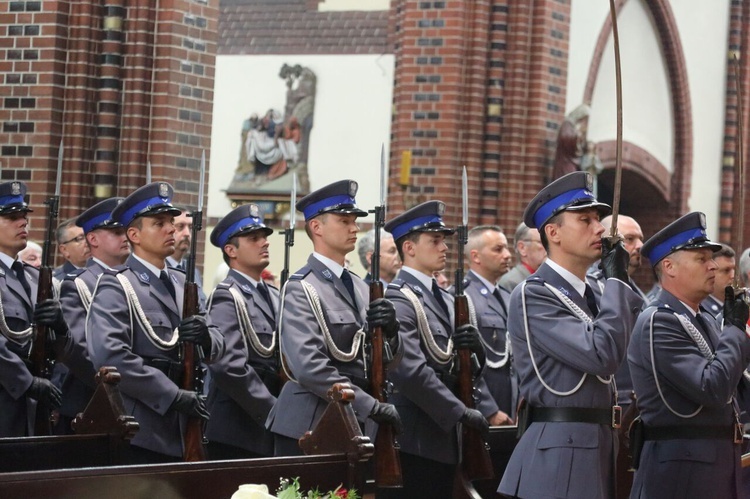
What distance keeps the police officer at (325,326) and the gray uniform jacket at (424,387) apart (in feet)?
0.91

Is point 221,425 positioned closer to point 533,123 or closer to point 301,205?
point 301,205

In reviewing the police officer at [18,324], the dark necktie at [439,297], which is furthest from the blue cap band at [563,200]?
the police officer at [18,324]

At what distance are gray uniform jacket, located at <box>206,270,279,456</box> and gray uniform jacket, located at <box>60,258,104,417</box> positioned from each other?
2.12 ft

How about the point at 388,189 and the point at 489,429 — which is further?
the point at 388,189

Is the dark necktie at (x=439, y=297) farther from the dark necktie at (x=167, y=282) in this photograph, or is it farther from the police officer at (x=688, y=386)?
the police officer at (x=688, y=386)

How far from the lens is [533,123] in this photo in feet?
44.2

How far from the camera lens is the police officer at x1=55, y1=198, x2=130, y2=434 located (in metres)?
7.43

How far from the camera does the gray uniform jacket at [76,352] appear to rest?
7.39 meters

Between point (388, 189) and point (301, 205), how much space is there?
22.0ft

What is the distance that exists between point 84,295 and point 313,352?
160cm

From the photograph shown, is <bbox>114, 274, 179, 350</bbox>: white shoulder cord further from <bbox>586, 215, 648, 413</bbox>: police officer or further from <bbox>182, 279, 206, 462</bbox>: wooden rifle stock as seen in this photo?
<bbox>586, 215, 648, 413</bbox>: police officer

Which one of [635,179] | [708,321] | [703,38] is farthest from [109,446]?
[703,38]

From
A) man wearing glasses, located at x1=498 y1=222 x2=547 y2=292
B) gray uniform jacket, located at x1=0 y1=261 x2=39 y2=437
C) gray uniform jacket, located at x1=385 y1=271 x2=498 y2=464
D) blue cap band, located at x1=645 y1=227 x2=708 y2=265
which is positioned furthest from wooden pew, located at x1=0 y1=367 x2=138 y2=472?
man wearing glasses, located at x1=498 y1=222 x2=547 y2=292

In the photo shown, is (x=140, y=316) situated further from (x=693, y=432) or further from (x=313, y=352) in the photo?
(x=693, y=432)
